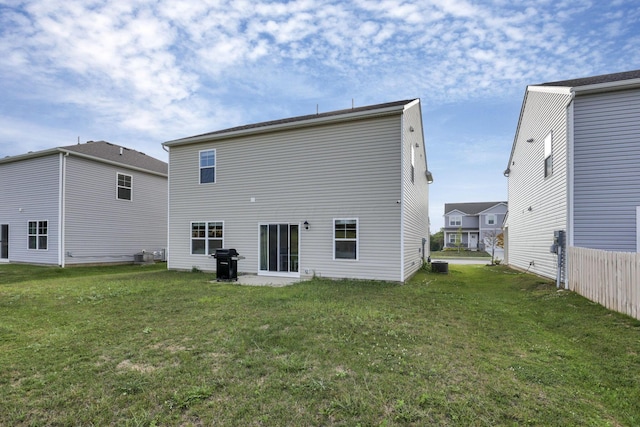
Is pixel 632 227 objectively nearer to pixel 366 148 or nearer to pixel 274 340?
pixel 366 148

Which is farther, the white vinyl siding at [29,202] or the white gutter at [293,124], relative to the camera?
the white vinyl siding at [29,202]

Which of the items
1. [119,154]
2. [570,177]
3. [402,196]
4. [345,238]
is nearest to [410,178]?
[402,196]

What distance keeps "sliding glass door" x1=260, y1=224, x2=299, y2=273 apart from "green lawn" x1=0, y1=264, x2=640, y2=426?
4.31m

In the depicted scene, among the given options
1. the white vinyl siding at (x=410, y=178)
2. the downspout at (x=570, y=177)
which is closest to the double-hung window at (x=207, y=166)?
the white vinyl siding at (x=410, y=178)

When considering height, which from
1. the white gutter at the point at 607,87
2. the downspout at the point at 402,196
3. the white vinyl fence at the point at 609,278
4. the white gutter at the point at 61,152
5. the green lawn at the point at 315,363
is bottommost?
the green lawn at the point at 315,363

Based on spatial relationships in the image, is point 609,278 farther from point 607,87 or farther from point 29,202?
point 29,202

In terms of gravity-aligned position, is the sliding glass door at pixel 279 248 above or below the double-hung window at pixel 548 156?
below

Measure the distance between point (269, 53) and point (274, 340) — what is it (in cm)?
1103

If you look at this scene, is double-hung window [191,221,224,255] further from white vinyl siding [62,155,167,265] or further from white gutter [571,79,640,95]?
white gutter [571,79,640,95]

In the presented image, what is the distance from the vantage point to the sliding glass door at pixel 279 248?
11.7m

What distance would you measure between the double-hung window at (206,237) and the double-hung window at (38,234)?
8.45 metres

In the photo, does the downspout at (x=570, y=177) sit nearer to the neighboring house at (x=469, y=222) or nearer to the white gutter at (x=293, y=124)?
the white gutter at (x=293, y=124)

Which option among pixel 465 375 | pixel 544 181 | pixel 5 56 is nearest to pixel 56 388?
pixel 465 375

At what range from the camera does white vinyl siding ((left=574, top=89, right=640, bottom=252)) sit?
8.46m
